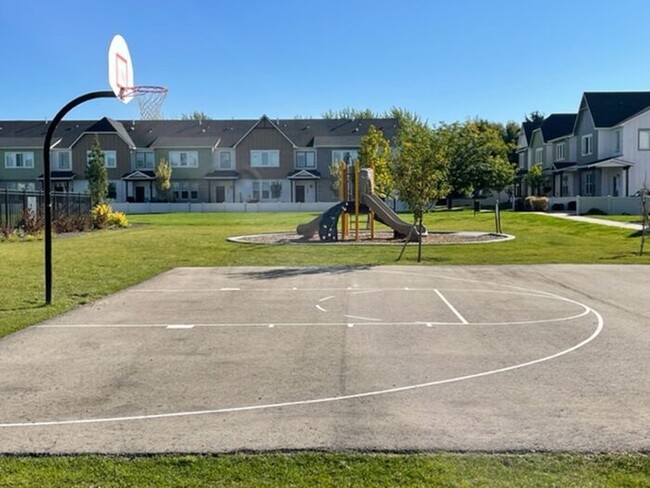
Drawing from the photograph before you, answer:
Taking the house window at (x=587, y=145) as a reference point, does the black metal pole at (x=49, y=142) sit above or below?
below

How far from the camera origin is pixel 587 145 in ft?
177

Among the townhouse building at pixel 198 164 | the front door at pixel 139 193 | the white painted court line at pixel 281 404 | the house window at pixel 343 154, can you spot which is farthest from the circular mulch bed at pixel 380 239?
the front door at pixel 139 193

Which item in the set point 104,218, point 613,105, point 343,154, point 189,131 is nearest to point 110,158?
point 189,131

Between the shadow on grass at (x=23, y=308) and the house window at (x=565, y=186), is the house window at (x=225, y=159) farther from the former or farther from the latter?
the shadow on grass at (x=23, y=308)

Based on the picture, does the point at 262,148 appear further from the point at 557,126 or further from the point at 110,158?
the point at 557,126

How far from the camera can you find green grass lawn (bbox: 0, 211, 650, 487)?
4.55m

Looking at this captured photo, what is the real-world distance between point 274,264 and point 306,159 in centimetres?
4970

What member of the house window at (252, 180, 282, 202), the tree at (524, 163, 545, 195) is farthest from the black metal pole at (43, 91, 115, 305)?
the house window at (252, 180, 282, 202)

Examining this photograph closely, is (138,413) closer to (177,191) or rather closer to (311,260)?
(311,260)

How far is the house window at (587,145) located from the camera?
174ft

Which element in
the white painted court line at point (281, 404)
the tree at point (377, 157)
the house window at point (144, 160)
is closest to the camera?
the white painted court line at point (281, 404)

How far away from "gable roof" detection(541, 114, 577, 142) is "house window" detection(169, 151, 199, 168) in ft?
110

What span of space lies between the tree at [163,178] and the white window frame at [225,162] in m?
4.86

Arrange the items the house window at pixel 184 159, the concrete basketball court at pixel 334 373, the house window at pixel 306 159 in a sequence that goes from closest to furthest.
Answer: the concrete basketball court at pixel 334 373 < the house window at pixel 184 159 < the house window at pixel 306 159
